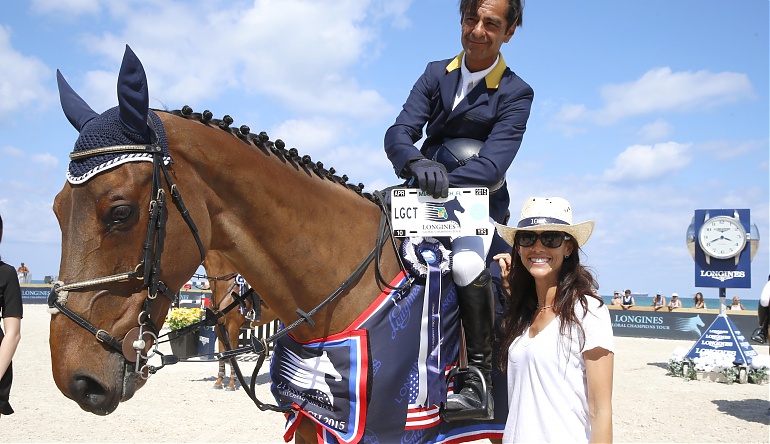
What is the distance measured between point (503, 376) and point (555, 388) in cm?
76

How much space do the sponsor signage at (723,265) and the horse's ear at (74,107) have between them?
1366 centimetres

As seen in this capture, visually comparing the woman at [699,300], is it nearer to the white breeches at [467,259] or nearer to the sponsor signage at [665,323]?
the sponsor signage at [665,323]

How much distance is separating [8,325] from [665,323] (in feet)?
70.9

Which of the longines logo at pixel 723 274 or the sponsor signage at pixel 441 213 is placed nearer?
the sponsor signage at pixel 441 213

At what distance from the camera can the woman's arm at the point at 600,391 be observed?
2.36m

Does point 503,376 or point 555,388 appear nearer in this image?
point 555,388

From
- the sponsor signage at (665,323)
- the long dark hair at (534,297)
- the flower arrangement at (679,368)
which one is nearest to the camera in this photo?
the long dark hair at (534,297)

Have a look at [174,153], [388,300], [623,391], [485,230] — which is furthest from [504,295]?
[623,391]

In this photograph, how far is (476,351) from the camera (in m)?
3.02

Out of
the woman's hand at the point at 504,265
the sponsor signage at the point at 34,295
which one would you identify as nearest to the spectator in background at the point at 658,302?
the woman's hand at the point at 504,265

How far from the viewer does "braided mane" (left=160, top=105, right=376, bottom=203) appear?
2711 mm

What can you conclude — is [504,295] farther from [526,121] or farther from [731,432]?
[731,432]

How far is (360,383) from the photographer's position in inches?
104

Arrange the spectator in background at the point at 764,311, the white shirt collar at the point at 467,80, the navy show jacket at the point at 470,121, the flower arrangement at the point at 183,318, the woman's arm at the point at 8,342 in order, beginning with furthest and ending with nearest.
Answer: the flower arrangement at the point at 183,318
the spectator in background at the point at 764,311
the woman's arm at the point at 8,342
the white shirt collar at the point at 467,80
the navy show jacket at the point at 470,121
